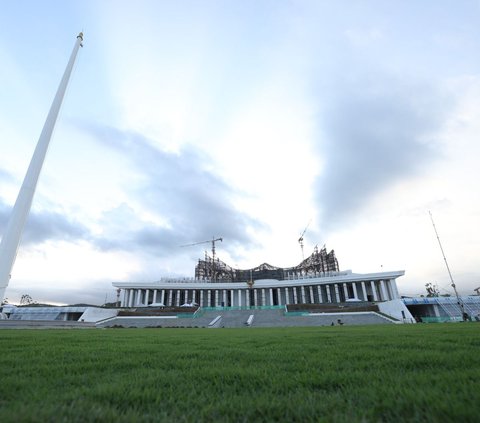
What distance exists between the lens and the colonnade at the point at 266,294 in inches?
2926

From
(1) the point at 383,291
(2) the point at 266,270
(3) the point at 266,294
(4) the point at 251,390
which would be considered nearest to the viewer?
(4) the point at 251,390

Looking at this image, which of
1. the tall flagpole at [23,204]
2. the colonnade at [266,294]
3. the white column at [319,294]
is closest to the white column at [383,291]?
the colonnade at [266,294]

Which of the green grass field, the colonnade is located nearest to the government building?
the colonnade

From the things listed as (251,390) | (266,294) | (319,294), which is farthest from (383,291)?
(251,390)

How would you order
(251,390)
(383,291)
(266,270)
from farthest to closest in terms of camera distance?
(266,270), (383,291), (251,390)

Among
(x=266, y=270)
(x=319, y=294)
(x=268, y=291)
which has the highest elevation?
(x=266, y=270)

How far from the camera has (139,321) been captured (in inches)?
1799

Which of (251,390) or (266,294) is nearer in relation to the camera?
→ (251,390)

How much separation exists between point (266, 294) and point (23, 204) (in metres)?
76.8

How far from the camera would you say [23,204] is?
15.1 metres

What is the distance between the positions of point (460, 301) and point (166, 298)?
231 ft

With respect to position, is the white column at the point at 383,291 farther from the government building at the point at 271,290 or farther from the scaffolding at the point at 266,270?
the scaffolding at the point at 266,270

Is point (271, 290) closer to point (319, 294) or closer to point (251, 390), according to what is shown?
point (319, 294)

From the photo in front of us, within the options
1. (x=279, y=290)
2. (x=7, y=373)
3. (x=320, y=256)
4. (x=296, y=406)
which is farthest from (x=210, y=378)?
(x=320, y=256)
